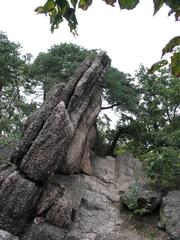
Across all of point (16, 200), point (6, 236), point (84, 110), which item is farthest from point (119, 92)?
point (6, 236)

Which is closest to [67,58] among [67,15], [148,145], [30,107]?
[30,107]

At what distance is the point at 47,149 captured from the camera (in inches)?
441

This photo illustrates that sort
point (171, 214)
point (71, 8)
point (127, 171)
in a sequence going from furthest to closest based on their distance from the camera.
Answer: point (127, 171) → point (171, 214) → point (71, 8)

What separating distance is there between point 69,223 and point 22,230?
156 centimetres

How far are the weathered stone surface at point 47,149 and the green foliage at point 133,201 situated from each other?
3138 millimetres

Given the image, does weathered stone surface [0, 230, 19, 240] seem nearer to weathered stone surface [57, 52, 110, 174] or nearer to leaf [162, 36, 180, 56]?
weathered stone surface [57, 52, 110, 174]

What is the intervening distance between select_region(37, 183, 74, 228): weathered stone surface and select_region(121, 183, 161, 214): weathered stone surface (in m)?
2.32

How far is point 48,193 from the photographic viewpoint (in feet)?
37.2

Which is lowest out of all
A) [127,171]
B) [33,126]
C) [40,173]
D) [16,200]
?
[16,200]

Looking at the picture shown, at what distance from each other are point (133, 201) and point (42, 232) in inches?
147

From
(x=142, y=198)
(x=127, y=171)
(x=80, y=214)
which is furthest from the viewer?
(x=127, y=171)

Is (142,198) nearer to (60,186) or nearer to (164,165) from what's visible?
(164,165)

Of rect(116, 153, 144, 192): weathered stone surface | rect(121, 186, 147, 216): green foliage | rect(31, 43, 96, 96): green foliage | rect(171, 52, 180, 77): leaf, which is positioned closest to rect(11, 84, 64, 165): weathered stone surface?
rect(31, 43, 96, 96): green foliage

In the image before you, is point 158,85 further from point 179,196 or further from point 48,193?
point 48,193
